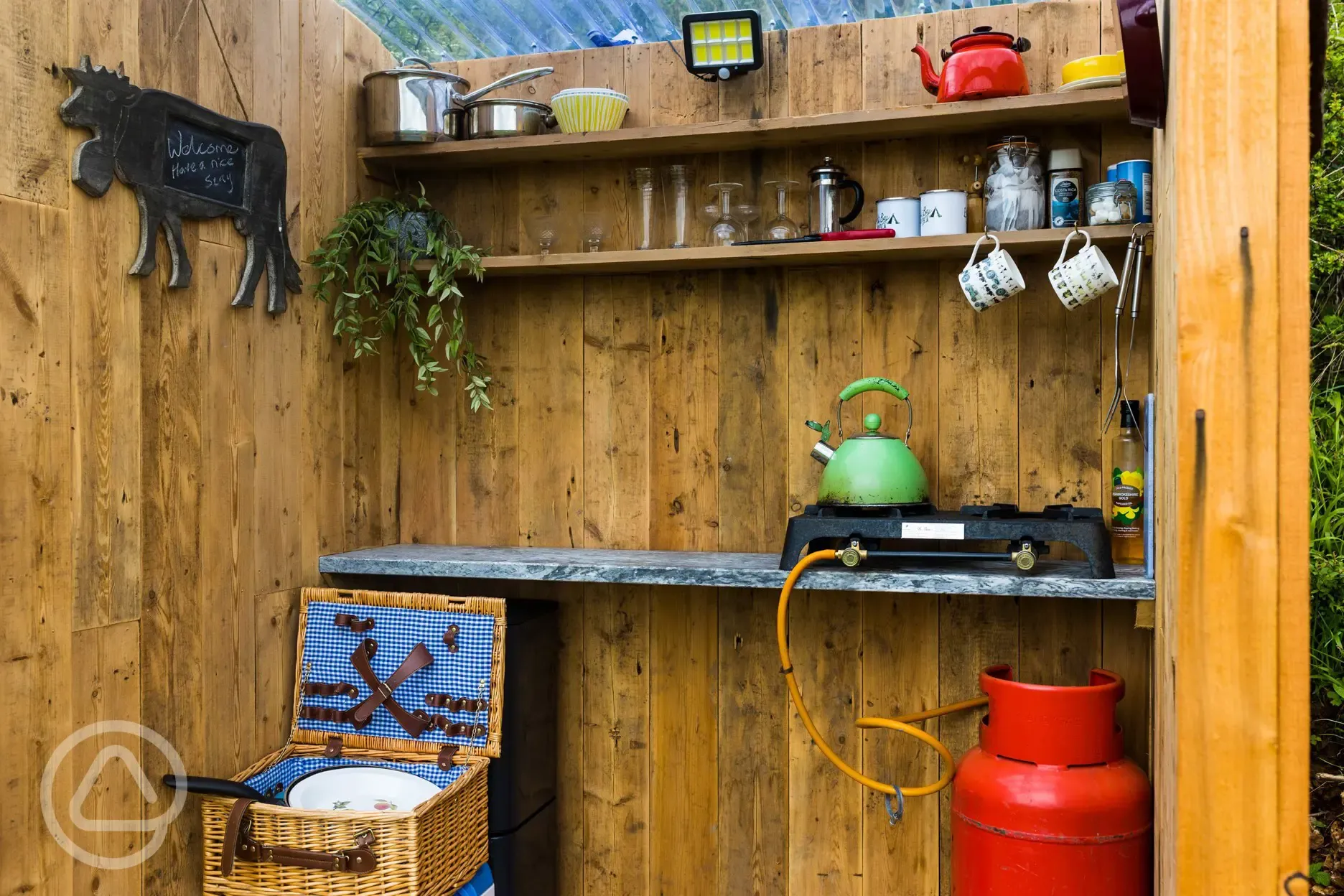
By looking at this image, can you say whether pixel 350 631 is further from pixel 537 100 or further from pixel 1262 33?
pixel 1262 33

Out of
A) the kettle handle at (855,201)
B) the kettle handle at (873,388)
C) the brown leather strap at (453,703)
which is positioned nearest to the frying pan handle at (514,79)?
the kettle handle at (855,201)

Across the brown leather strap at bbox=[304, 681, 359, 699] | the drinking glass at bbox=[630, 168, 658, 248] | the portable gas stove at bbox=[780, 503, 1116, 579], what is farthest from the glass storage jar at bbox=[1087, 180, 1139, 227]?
the brown leather strap at bbox=[304, 681, 359, 699]

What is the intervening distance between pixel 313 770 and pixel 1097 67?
6.92 feet

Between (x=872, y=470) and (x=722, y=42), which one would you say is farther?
(x=722, y=42)

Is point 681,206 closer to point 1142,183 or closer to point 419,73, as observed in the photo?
point 419,73

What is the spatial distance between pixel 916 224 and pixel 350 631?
1491 mm

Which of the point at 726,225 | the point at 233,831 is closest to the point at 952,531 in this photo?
the point at 726,225

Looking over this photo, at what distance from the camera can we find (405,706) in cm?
233

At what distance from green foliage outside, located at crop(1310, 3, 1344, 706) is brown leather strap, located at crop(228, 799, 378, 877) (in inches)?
→ 83.5

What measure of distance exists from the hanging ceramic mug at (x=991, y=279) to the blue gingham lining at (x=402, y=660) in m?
1.20

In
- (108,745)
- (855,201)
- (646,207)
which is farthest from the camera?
(646,207)

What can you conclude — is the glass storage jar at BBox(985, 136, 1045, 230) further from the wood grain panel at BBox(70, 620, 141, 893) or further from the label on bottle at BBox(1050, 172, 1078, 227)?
the wood grain panel at BBox(70, 620, 141, 893)

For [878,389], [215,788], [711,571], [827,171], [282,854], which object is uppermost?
[827,171]

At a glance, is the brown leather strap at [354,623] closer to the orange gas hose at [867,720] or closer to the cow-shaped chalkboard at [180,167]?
the cow-shaped chalkboard at [180,167]
